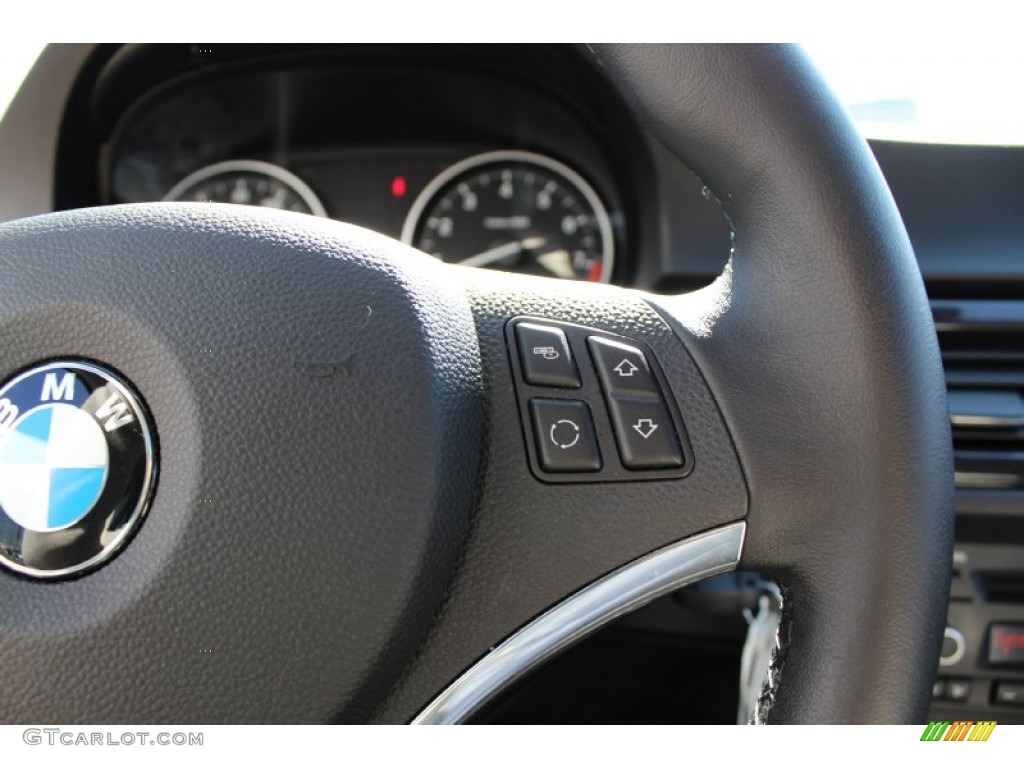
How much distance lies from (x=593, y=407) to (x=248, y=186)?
4.44 feet

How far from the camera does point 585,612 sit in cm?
69

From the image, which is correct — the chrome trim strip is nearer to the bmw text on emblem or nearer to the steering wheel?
the steering wheel

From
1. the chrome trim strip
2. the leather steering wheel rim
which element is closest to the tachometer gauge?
the leather steering wheel rim

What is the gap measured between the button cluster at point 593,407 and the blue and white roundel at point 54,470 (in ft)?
0.87

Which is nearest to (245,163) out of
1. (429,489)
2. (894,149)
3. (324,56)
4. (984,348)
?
(324,56)

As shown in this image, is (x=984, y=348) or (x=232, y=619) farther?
(x=984, y=348)

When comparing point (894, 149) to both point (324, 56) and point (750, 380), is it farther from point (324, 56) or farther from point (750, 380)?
point (324, 56)

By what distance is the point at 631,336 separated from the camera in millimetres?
733

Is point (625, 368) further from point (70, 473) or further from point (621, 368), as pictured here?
point (70, 473)

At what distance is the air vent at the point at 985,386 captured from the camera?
1134 millimetres

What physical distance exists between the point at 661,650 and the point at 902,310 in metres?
0.68

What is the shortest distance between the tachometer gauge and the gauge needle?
29 cm
